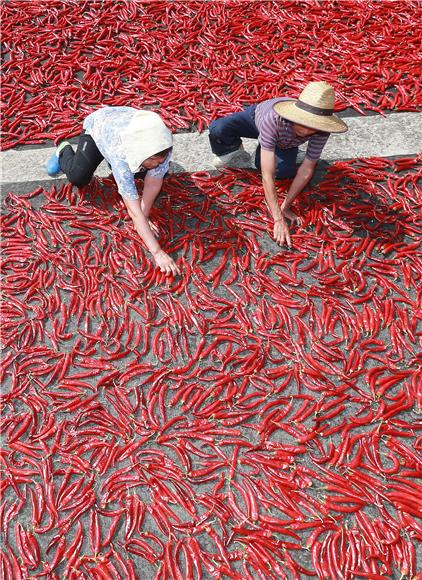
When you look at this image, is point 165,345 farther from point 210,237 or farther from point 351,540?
point 351,540

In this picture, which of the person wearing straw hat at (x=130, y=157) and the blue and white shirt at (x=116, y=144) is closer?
the person wearing straw hat at (x=130, y=157)

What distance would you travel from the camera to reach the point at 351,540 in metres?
4.04

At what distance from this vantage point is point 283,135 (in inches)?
228

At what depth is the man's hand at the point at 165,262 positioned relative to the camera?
5574 mm

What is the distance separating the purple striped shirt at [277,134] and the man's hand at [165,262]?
149 cm

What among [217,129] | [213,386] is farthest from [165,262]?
[217,129]

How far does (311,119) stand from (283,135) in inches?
22.1

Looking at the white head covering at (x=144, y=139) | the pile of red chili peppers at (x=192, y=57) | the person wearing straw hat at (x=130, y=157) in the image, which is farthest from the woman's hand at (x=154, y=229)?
the pile of red chili peppers at (x=192, y=57)

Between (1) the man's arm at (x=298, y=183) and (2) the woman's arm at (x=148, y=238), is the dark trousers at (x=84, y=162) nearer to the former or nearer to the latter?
(2) the woman's arm at (x=148, y=238)

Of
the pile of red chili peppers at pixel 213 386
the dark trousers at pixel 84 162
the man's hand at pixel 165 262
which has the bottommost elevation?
the pile of red chili peppers at pixel 213 386

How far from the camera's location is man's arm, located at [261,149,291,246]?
Answer: 222 inches

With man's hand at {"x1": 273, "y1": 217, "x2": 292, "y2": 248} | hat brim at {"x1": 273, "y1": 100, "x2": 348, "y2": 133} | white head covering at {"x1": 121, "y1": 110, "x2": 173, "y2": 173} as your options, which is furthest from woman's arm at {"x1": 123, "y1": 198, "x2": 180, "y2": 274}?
hat brim at {"x1": 273, "y1": 100, "x2": 348, "y2": 133}

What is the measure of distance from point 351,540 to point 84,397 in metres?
2.39

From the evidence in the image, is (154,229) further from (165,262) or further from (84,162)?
(84,162)
